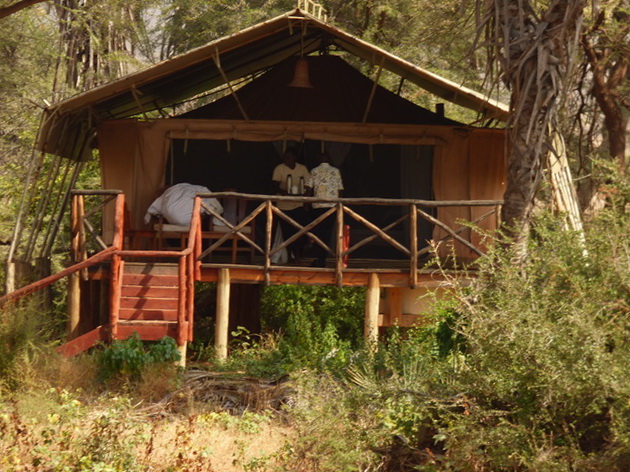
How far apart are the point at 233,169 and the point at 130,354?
5.64 metres

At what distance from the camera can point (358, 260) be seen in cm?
1466

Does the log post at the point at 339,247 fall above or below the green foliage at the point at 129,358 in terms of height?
above

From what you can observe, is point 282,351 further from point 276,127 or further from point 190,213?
point 276,127

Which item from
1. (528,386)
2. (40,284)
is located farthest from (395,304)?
(528,386)

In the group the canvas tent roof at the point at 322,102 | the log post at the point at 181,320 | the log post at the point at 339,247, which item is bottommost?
the log post at the point at 181,320

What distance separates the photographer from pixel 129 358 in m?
9.63

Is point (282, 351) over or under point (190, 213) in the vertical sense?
under

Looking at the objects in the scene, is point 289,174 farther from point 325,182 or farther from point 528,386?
point 528,386

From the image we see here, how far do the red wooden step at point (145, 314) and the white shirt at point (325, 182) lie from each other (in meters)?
2.74

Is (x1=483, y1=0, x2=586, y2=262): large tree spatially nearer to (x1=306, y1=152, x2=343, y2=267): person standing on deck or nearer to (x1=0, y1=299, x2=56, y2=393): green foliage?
(x1=306, y1=152, x2=343, y2=267): person standing on deck

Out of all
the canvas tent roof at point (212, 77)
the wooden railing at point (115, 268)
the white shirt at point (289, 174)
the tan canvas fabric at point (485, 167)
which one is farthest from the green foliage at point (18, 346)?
the tan canvas fabric at point (485, 167)

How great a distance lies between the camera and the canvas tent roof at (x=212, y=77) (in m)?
12.5

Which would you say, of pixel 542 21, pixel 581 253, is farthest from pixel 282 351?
pixel 581 253

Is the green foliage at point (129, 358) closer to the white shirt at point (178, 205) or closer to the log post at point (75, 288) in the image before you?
the log post at point (75, 288)
